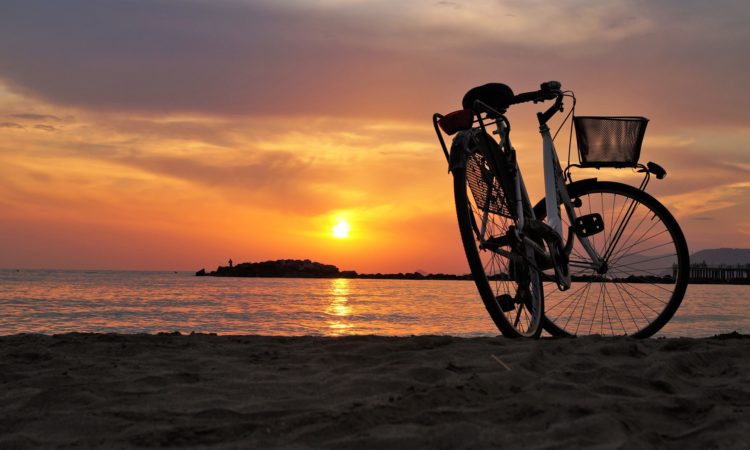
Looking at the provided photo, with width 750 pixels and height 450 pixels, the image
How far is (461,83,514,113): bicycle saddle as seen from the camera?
4.84m

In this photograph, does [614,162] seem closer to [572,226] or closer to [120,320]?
[572,226]

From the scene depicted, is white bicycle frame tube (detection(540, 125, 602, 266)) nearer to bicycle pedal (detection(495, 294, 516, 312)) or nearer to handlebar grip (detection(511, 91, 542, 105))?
handlebar grip (detection(511, 91, 542, 105))

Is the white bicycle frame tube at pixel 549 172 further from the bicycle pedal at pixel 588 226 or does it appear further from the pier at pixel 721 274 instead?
the pier at pixel 721 274

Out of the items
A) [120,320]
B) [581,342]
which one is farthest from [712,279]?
[581,342]

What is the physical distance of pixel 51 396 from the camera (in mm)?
3146

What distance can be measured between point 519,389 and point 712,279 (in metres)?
98.3

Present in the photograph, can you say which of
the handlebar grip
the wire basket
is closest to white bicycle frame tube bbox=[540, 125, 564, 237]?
the wire basket

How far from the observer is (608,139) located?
5207mm

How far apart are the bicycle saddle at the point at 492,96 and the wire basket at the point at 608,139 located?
2.20 feet

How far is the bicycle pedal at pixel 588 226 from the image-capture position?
5375 mm

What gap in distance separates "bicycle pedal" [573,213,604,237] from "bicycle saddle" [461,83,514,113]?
4.02 feet

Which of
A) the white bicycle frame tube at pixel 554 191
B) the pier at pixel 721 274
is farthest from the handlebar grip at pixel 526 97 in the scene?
the pier at pixel 721 274

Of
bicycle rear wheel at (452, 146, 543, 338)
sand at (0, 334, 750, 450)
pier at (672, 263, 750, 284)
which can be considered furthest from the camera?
pier at (672, 263, 750, 284)

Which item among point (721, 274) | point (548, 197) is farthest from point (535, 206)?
point (721, 274)
